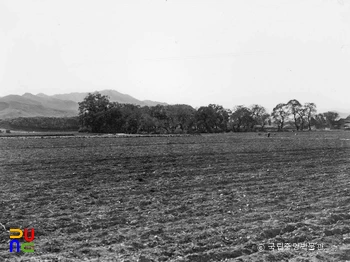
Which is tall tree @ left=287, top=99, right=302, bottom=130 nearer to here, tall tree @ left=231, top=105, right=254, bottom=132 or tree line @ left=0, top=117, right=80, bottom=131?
tall tree @ left=231, top=105, right=254, bottom=132

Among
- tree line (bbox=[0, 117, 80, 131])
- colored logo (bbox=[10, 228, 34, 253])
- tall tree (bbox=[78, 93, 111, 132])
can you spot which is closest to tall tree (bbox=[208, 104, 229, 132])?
tall tree (bbox=[78, 93, 111, 132])

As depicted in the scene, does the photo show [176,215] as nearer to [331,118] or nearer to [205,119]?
[205,119]

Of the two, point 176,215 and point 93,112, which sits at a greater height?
point 93,112

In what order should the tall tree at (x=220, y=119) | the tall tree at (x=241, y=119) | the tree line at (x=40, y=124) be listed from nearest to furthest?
the tree line at (x=40, y=124), the tall tree at (x=220, y=119), the tall tree at (x=241, y=119)

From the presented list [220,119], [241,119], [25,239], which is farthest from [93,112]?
[25,239]

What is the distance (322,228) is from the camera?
28.9 ft

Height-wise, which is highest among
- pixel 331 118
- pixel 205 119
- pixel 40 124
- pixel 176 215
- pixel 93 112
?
pixel 93 112

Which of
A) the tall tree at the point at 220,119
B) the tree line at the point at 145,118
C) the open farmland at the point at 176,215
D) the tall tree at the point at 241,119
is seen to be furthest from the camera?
the tall tree at the point at 241,119

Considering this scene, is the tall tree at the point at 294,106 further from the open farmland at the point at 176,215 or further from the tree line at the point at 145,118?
the open farmland at the point at 176,215

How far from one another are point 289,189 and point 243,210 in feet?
14.0

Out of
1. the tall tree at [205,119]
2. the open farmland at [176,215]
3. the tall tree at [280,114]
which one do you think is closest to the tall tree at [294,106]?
the tall tree at [280,114]

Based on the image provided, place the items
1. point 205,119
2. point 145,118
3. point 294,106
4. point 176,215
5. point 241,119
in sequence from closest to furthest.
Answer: point 176,215
point 145,118
point 205,119
point 241,119
point 294,106

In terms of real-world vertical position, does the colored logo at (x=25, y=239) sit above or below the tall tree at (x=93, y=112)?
below

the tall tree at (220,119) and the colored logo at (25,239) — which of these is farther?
the tall tree at (220,119)
